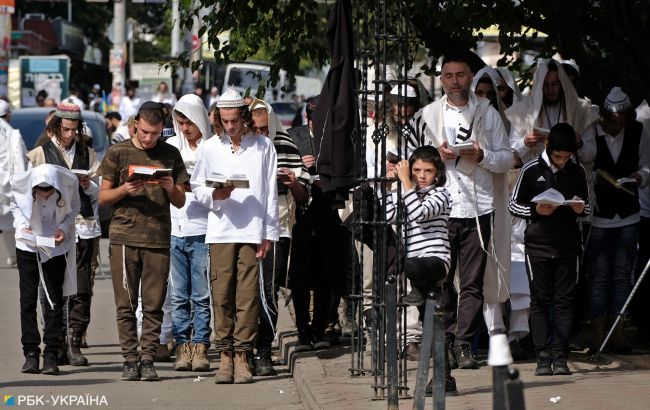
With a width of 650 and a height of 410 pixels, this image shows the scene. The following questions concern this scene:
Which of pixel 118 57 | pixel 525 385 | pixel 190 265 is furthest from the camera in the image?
pixel 118 57

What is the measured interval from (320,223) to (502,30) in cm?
306

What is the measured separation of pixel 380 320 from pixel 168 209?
222 centimetres

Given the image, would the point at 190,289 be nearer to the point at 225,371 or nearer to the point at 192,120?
the point at 225,371

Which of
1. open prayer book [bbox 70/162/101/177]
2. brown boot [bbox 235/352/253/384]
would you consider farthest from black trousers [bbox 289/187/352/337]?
open prayer book [bbox 70/162/101/177]

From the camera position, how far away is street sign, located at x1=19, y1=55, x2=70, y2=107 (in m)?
43.6

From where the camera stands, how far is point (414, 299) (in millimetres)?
9109

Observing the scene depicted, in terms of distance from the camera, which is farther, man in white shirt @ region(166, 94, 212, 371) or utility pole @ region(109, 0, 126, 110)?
utility pole @ region(109, 0, 126, 110)

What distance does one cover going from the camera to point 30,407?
9.56 metres

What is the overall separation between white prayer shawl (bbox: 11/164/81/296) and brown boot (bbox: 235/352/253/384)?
142 centimetres

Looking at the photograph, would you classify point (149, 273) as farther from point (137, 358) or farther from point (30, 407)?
point (30, 407)

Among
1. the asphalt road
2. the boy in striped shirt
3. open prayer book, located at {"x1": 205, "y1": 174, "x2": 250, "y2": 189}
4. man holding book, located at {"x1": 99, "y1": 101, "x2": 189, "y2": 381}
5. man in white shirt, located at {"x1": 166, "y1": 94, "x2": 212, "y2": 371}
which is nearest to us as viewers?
the boy in striped shirt

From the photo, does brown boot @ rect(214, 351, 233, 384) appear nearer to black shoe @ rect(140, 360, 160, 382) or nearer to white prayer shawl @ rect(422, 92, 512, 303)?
black shoe @ rect(140, 360, 160, 382)

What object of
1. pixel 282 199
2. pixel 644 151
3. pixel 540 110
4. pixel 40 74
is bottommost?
pixel 282 199

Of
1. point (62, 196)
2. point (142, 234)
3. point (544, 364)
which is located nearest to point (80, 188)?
point (62, 196)
